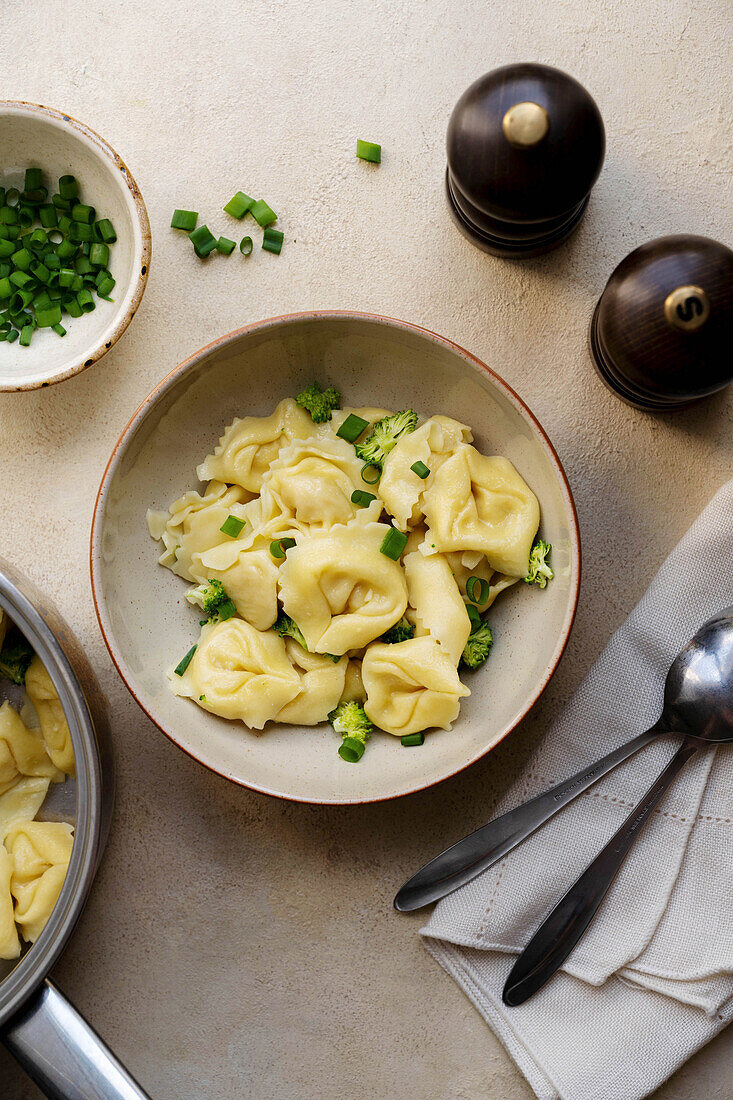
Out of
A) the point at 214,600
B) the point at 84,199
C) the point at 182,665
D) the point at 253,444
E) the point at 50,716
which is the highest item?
the point at 84,199

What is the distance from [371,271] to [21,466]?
1.36 meters

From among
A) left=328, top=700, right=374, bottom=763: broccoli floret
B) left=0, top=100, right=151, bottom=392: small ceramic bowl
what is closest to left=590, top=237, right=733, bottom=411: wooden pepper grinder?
left=328, top=700, right=374, bottom=763: broccoli floret

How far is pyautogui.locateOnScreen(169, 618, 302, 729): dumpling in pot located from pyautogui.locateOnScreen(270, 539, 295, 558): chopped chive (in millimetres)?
255

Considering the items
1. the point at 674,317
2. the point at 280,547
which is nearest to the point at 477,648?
the point at 280,547

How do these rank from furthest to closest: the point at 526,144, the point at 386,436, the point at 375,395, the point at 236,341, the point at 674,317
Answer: the point at 375,395 → the point at 386,436 → the point at 236,341 → the point at 674,317 → the point at 526,144

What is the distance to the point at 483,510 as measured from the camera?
96.8 inches

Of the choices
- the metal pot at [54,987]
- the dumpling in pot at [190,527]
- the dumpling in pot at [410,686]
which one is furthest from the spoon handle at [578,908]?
the dumpling in pot at [190,527]

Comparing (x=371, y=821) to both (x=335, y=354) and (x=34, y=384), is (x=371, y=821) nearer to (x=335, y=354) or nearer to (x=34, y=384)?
(x=335, y=354)

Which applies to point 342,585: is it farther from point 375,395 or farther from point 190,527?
point 375,395

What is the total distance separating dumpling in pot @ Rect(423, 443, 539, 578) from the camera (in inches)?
94.0

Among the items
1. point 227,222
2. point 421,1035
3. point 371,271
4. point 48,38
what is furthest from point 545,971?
point 48,38

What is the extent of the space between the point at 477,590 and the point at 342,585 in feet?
1.35

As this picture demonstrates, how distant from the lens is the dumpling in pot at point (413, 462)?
2420 mm

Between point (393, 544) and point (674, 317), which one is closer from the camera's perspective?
point (674, 317)
